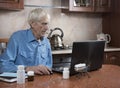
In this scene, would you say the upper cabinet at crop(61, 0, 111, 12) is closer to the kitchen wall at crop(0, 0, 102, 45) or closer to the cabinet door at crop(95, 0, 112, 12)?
the cabinet door at crop(95, 0, 112, 12)

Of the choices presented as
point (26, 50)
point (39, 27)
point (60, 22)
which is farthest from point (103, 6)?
point (26, 50)

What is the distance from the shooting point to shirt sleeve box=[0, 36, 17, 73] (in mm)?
2117

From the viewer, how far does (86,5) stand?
3.96 metres

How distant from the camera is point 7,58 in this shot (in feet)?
7.27

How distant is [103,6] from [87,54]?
86.3 inches

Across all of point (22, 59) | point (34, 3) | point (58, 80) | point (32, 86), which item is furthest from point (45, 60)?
point (34, 3)

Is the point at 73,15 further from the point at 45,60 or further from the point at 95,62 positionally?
the point at 95,62

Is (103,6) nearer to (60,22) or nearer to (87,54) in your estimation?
(60,22)

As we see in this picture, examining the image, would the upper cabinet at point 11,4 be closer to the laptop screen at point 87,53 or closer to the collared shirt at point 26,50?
the collared shirt at point 26,50

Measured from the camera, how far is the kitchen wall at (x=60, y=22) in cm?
368

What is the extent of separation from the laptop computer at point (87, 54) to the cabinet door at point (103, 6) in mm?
1899

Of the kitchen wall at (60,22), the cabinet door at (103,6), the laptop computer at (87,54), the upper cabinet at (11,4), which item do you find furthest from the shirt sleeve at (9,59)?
the cabinet door at (103,6)

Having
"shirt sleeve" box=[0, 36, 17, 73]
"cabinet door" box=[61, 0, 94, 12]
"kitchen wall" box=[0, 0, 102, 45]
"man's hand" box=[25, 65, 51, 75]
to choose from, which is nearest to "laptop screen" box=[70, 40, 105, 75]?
"man's hand" box=[25, 65, 51, 75]

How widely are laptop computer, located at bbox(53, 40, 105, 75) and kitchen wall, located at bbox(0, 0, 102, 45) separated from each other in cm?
175
